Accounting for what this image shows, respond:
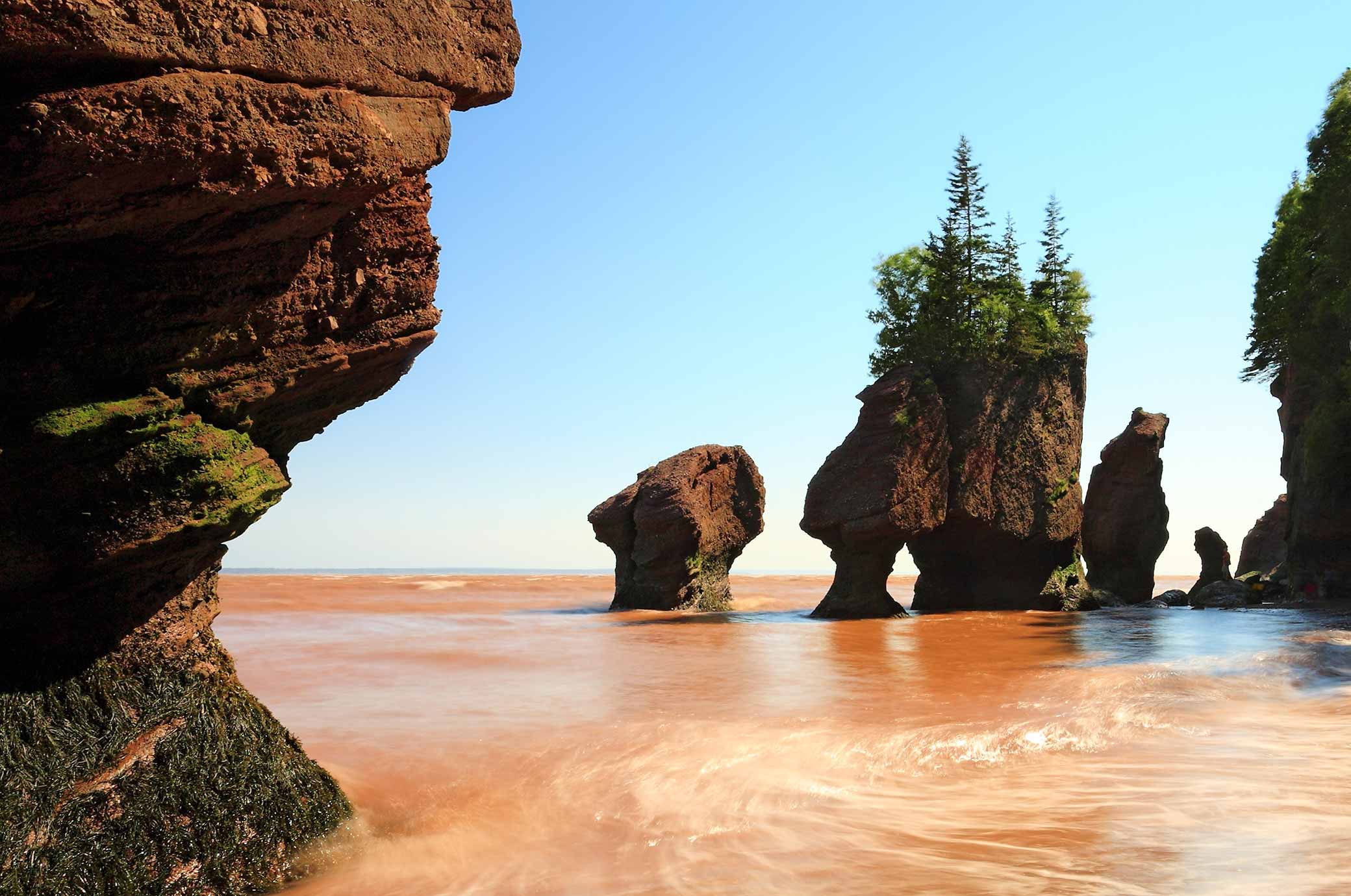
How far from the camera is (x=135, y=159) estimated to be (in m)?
5.03

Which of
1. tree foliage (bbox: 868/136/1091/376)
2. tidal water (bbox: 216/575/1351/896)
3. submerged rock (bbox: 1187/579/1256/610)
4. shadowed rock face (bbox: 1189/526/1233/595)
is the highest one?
tree foliage (bbox: 868/136/1091/376)

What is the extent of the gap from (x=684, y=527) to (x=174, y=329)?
26.9 metres

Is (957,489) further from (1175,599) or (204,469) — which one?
(204,469)

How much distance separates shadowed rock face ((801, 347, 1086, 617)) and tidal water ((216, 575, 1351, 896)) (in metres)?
9.68

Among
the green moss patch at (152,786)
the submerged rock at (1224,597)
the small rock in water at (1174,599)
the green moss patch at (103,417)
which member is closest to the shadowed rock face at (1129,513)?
the small rock in water at (1174,599)

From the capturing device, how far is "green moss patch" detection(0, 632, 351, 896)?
5695mm

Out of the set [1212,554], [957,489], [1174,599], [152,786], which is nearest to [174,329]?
[152,786]

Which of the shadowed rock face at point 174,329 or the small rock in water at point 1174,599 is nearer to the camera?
the shadowed rock face at point 174,329

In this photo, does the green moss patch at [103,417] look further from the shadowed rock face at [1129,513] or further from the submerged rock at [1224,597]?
the shadowed rock face at [1129,513]

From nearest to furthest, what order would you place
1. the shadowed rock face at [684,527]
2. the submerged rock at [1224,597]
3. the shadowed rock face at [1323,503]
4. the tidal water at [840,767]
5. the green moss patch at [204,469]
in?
the green moss patch at [204,469]
the tidal water at [840,767]
the shadowed rock face at [1323,503]
the shadowed rock face at [684,527]
the submerged rock at [1224,597]

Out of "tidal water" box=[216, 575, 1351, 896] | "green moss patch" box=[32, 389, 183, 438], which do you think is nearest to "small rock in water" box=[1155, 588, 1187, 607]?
"tidal water" box=[216, 575, 1351, 896]

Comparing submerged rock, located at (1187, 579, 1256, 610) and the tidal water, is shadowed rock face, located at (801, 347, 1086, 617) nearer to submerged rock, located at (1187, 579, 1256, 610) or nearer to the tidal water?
submerged rock, located at (1187, 579, 1256, 610)

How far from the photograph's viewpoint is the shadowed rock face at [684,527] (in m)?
32.7

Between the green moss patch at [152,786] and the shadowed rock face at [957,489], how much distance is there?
22683 millimetres
